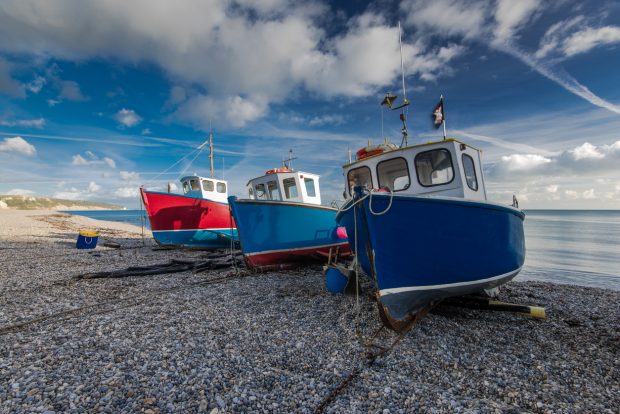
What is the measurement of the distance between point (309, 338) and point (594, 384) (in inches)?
161

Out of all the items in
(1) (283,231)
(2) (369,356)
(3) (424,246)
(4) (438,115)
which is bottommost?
(2) (369,356)

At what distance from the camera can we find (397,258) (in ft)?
17.2

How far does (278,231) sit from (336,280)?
3.88m

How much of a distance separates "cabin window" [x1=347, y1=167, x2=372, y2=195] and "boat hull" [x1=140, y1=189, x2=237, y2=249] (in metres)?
9.60

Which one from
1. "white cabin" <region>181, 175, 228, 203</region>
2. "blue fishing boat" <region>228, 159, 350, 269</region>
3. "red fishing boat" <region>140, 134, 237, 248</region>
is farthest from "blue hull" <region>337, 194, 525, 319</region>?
"white cabin" <region>181, 175, 228, 203</region>

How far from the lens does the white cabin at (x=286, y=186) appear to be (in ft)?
43.3

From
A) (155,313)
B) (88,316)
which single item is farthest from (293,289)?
(88,316)

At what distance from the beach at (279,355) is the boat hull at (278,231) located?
2.93 metres

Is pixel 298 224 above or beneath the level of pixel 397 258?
above

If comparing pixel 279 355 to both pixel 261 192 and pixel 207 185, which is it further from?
pixel 207 185

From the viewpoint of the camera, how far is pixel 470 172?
7.02 meters

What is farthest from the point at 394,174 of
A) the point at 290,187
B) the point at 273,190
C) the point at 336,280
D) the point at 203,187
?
the point at 203,187

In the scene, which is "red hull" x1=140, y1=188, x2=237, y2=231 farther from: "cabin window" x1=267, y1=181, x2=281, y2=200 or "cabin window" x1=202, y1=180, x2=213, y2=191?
A: "cabin window" x1=267, y1=181, x2=281, y2=200

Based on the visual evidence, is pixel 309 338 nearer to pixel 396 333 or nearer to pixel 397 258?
pixel 396 333
